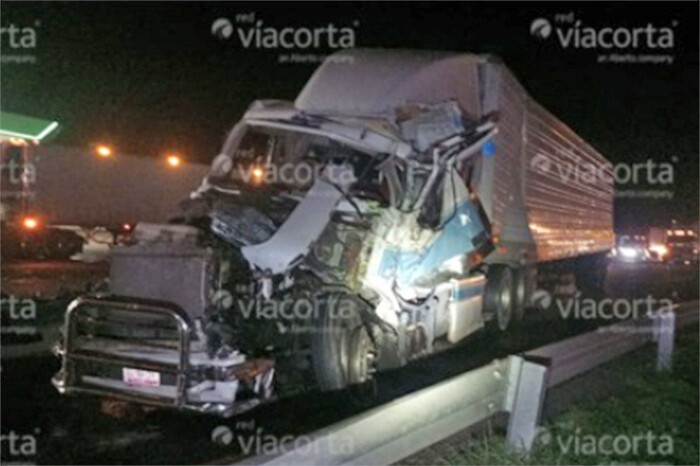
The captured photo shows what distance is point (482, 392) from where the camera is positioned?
5449 mm

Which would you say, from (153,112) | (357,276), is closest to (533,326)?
(357,276)

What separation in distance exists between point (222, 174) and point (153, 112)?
1580 centimetres

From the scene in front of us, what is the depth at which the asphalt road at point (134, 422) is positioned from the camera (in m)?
6.10

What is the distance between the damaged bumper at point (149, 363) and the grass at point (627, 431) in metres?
1.61

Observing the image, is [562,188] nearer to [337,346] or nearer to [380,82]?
[380,82]

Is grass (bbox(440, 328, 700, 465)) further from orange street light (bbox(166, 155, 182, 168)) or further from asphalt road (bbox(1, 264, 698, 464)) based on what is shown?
orange street light (bbox(166, 155, 182, 168))

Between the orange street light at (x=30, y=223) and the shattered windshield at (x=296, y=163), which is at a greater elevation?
the shattered windshield at (x=296, y=163)

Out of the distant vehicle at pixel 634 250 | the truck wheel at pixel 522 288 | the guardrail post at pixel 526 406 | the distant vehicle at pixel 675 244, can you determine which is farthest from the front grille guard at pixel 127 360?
the distant vehicle at pixel 634 250

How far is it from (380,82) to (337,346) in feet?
11.4

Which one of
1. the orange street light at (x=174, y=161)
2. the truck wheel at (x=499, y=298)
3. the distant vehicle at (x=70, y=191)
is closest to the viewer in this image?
the truck wheel at (x=499, y=298)

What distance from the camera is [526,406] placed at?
17.8 ft

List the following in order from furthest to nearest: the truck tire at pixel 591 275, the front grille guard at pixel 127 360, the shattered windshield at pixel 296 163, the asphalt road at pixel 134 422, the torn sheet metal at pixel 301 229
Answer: the truck tire at pixel 591 275, the shattered windshield at pixel 296 163, the torn sheet metal at pixel 301 229, the asphalt road at pixel 134 422, the front grille guard at pixel 127 360

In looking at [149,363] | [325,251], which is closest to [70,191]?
[325,251]

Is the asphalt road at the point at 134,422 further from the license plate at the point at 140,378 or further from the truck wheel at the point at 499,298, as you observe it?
the truck wheel at the point at 499,298
